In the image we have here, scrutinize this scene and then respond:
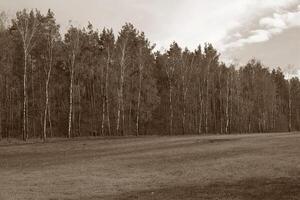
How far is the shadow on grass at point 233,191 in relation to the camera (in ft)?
54.9

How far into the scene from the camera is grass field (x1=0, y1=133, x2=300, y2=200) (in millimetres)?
18156

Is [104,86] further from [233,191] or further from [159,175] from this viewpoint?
[233,191]

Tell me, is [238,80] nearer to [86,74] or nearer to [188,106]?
[188,106]

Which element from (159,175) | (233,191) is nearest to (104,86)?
(159,175)

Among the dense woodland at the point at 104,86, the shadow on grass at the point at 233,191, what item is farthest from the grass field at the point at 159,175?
the dense woodland at the point at 104,86

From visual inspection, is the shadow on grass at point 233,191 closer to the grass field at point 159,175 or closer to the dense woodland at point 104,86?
the grass field at point 159,175

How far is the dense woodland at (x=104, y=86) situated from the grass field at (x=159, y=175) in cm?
2313

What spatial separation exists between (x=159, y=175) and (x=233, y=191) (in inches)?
254

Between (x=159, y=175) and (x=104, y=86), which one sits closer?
(x=159, y=175)

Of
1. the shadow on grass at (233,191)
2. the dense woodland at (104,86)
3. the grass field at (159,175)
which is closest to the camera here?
the shadow on grass at (233,191)

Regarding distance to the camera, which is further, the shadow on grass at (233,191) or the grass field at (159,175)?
the grass field at (159,175)

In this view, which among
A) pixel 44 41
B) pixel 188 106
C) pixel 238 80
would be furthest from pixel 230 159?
pixel 238 80

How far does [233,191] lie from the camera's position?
17.9 meters

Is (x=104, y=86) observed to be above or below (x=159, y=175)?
above
